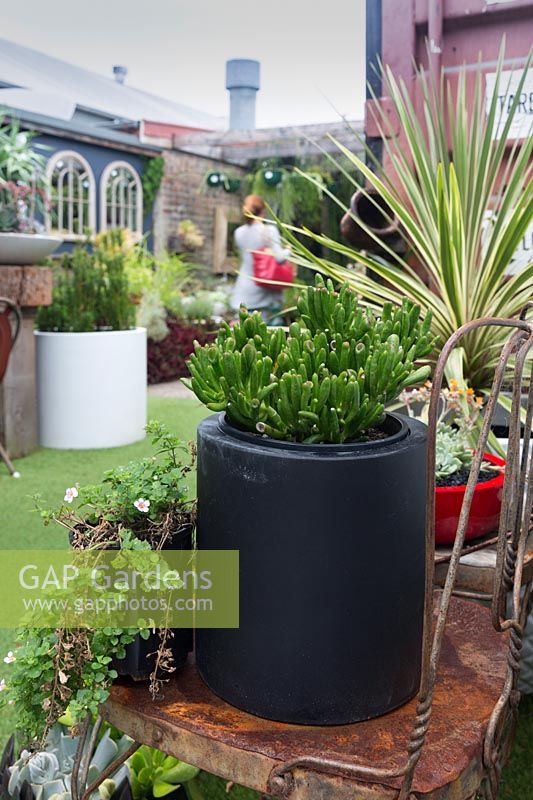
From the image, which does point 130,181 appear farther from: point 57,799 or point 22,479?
point 57,799

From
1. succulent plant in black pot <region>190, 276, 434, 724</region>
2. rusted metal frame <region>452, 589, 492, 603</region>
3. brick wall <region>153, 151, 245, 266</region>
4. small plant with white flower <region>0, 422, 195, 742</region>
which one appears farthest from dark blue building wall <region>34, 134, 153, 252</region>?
succulent plant in black pot <region>190, 276, 434, 724</region>

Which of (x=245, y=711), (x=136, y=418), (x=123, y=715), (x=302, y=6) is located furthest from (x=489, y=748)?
(x=302, y=6)

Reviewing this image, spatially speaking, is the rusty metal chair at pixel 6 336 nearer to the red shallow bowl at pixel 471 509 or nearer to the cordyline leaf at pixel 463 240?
the cordyline leaf at pixel 463 240

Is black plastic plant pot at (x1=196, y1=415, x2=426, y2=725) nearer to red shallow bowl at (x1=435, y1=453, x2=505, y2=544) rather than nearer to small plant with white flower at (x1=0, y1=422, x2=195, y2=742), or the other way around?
small plant with white flower at (x1=0, y1=422, x2=195, y2=742)

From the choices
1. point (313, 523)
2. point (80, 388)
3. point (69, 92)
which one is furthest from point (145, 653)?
point (69, 92)

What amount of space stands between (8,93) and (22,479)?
6.66m

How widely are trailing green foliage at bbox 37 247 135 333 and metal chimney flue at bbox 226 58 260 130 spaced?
11.3 metres

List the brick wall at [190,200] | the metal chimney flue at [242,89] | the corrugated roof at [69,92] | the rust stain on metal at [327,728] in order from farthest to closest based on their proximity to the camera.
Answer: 1. the metal chimney flue at [242,89]
2. the brick wall at [190,200]
3. the corrugated roof at [69,92]
4. the rust stain on metal at [327,728]

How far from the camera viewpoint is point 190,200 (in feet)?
41.6

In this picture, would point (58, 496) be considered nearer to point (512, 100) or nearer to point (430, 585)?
point (512, 100)

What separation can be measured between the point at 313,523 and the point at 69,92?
13095 millimetres

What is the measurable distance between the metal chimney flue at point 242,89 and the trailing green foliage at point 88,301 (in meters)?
11.3

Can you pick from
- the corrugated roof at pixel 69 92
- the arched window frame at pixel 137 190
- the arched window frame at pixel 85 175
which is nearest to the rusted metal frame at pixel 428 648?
the corrugated roof at pixel 69 92

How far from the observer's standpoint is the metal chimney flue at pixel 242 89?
611 inches
